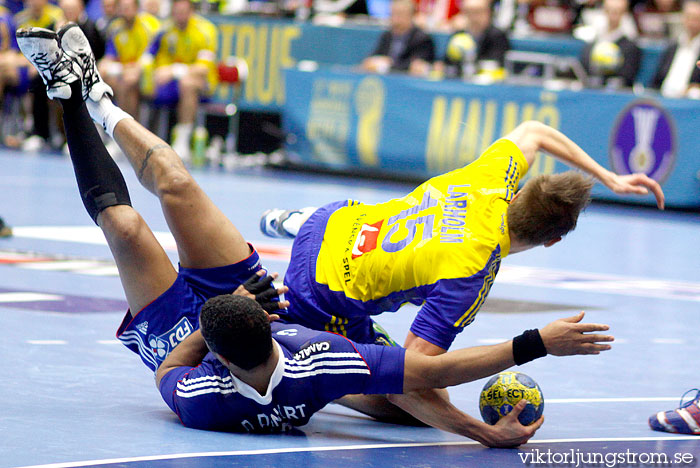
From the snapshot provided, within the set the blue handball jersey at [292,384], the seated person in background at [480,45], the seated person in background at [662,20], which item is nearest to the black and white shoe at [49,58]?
the blue handball jersey at [292,384]

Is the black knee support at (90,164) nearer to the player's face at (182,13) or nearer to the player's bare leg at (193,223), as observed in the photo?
the player's bare leg at (193,223)

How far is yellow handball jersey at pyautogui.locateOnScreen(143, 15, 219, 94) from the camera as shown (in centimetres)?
1725

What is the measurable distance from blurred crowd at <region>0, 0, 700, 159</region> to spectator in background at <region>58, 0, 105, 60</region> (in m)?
0.02

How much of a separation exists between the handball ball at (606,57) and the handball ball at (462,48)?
1772mm

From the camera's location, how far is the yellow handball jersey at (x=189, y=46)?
679 inches

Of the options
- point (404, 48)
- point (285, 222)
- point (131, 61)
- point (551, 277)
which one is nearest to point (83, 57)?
point (285, 222)

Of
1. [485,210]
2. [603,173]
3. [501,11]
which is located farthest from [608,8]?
[485,210]

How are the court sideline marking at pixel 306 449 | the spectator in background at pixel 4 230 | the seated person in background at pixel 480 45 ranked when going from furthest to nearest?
the seated person in background at pixel 480 45 < the spectator in background at pixel 4 230 < the court sideline marking at pixel 306 449

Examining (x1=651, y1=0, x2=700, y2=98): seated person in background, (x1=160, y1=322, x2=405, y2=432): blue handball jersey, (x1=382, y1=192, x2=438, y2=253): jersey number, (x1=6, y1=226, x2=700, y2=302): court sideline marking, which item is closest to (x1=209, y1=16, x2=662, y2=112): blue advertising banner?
(x1=651, y1=0, x2=700, y2=98): seated person in background

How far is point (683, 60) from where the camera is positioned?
14469mm

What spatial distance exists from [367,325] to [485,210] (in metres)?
0.80

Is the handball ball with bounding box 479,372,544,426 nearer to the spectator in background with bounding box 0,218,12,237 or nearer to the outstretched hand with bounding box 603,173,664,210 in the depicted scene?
the outstretched hand with bounding box 603,173,664,210

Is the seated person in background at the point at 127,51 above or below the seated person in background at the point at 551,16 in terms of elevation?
below

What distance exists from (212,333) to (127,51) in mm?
14454
